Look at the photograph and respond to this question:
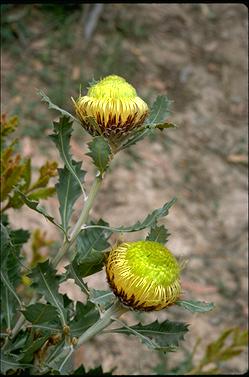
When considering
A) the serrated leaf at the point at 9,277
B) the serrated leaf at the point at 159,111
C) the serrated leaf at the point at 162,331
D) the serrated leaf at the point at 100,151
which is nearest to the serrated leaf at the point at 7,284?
the serrated leaf at the point at 9,277

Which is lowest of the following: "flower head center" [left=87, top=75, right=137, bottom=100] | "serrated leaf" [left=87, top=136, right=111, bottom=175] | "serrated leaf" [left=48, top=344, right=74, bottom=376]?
"serrated leaf" [left=48, top=344, right=74, bottom=376]

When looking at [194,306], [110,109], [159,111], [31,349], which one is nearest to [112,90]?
[110,109]

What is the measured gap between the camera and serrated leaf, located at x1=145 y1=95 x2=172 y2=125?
1.31 metres

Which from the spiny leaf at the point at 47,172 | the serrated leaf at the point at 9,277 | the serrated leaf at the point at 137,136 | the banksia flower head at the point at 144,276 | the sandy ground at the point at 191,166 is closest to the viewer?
the banksia flower head at the point at 144,276

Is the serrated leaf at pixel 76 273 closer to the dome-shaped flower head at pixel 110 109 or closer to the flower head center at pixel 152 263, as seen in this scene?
the flower head center at pixel 152 263

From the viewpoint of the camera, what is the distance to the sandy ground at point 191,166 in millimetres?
3152

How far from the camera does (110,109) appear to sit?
1.16m

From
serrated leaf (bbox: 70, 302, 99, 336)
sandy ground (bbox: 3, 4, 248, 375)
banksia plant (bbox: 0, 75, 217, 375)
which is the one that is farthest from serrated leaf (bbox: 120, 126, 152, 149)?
sandy ground (bbox: 3, 4, 248, 375)

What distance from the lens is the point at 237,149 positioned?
4480 mm

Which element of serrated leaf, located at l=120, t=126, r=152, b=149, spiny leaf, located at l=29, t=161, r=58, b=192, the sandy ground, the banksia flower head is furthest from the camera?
the sandy ground

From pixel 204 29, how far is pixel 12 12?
1783mm

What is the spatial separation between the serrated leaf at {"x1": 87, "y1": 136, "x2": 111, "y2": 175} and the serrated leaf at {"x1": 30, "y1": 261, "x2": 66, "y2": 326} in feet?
0.72

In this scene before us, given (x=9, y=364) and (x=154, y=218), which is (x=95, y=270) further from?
(x=9, y=364)

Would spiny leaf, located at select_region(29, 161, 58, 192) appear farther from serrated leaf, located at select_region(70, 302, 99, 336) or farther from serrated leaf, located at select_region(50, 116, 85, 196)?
serrated leaf, located at select_region(70, 302, 99, 336)
